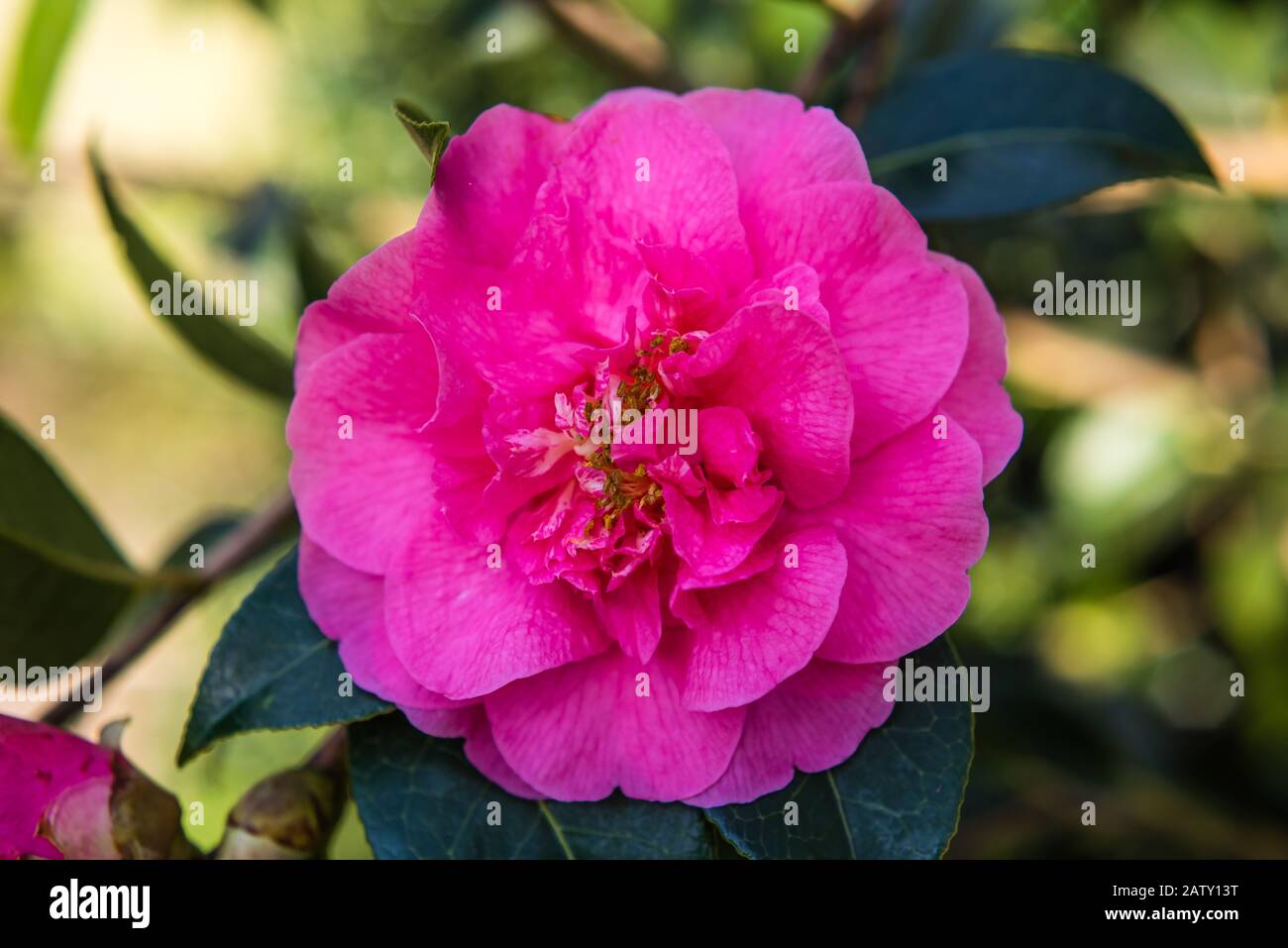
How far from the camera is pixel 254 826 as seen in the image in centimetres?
79

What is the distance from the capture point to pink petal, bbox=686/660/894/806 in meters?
0.71

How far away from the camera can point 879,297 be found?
2.30 feet

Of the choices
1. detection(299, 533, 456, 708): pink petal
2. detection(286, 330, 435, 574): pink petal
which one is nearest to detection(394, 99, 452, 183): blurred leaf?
detection(286, 330, 435, 574): pink petal

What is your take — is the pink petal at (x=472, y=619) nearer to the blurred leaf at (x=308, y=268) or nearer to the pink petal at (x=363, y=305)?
the pink petal at (x=363, y=305)

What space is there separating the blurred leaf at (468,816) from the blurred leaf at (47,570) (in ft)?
1.17

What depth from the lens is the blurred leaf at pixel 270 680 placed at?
0.74 metres

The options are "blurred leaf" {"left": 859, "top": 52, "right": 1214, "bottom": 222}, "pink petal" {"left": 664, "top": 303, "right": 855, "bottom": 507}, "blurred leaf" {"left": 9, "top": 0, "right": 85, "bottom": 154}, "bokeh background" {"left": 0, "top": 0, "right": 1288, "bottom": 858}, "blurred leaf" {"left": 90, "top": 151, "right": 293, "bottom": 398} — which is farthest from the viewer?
"bokeh background" {"left": 0, "top": 0, "right": 1288, "bottom": 858}

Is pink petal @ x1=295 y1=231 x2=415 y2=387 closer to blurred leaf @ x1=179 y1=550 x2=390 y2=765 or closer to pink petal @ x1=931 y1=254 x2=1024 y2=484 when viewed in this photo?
blurred leaf @ x1=179 y1=550 x2=390 y2=765

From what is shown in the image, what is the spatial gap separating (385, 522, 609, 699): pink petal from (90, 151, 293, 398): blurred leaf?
1.58 ft

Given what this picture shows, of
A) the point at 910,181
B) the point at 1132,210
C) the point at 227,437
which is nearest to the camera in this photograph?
the point at 910,181

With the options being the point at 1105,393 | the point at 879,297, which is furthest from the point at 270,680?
the point at 1105,393

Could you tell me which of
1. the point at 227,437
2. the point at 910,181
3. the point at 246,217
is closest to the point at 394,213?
the point at 246,217
